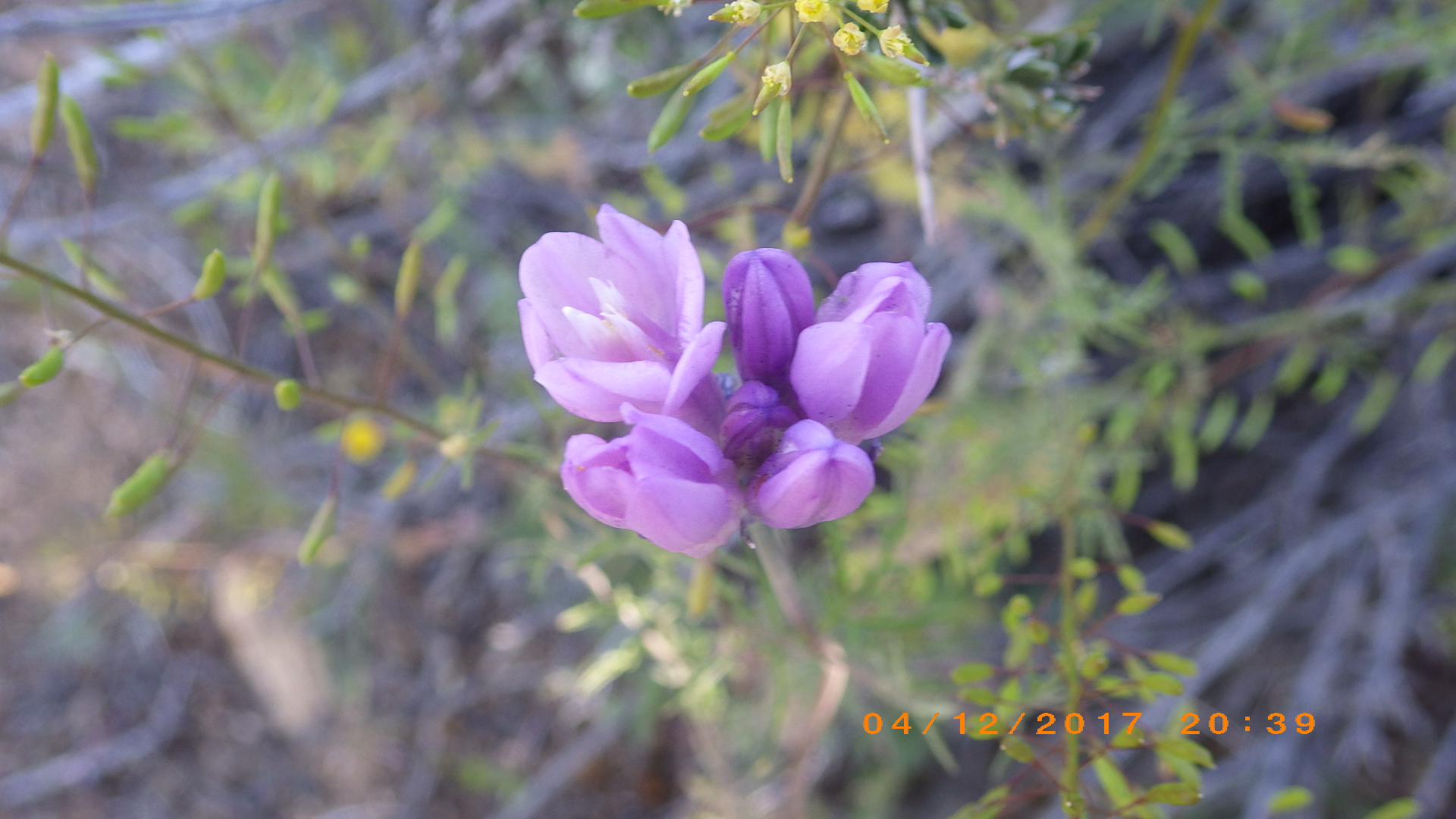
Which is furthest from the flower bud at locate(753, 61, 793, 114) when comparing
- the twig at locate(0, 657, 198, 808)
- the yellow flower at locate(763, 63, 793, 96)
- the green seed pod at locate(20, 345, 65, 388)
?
the twig at locate(0, 657, 198, 808)

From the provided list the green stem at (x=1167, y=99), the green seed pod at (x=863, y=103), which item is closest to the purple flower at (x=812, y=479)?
the green seed pod at (x=863, y=103)

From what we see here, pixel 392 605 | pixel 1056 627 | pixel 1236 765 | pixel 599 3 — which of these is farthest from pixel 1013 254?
pixel 392 605

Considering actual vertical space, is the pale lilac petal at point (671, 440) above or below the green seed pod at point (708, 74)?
below

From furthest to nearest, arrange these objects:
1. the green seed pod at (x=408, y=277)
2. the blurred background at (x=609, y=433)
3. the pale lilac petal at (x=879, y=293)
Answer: the blurred background at (x=609, y=433)
the green seed pod at (x=408, y=277)
the pale lilac petal at (x=879, y=293)

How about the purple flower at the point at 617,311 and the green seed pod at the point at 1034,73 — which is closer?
the purple flower at the point at 617,311

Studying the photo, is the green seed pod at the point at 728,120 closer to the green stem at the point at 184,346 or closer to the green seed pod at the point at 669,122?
the green seed pod at the point at 669,122

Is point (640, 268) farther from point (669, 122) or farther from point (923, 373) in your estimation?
point (923, 373)

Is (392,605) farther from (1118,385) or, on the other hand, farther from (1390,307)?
(1390,307)

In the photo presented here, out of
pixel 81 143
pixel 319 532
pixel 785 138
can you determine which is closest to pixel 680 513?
pixel 785 138
